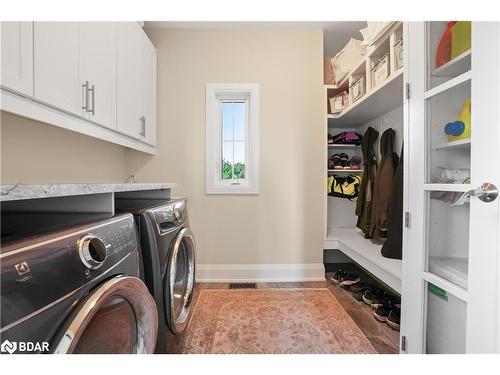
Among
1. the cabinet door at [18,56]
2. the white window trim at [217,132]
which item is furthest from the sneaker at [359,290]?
the cabinet door at [18,56]

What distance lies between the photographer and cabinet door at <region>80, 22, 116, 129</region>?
1283mm

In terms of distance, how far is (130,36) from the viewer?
177cm

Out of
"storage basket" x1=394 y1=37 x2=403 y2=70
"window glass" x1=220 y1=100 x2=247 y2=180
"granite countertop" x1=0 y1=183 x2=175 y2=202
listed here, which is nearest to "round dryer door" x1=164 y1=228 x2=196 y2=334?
"granite countertop" x1=0 y1=183 x2=175 y2=202

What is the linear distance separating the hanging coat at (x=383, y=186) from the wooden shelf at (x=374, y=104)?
25 cm

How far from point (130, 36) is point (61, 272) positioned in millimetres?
1882

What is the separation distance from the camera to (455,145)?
93 cm

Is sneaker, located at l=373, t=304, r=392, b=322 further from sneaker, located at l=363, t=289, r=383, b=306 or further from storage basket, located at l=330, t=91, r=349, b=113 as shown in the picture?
storage basket, located at l=330, t=91, r=349, b=113

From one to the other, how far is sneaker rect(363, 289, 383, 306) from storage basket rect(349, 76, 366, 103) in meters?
1.63

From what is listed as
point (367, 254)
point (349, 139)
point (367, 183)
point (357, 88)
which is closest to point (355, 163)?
point (349, 139)

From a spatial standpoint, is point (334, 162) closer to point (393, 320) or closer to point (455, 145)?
point (393, 320)

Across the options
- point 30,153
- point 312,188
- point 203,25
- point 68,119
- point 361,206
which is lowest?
point 361,206

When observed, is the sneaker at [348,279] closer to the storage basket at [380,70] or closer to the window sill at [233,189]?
the window sill at [233,189]
